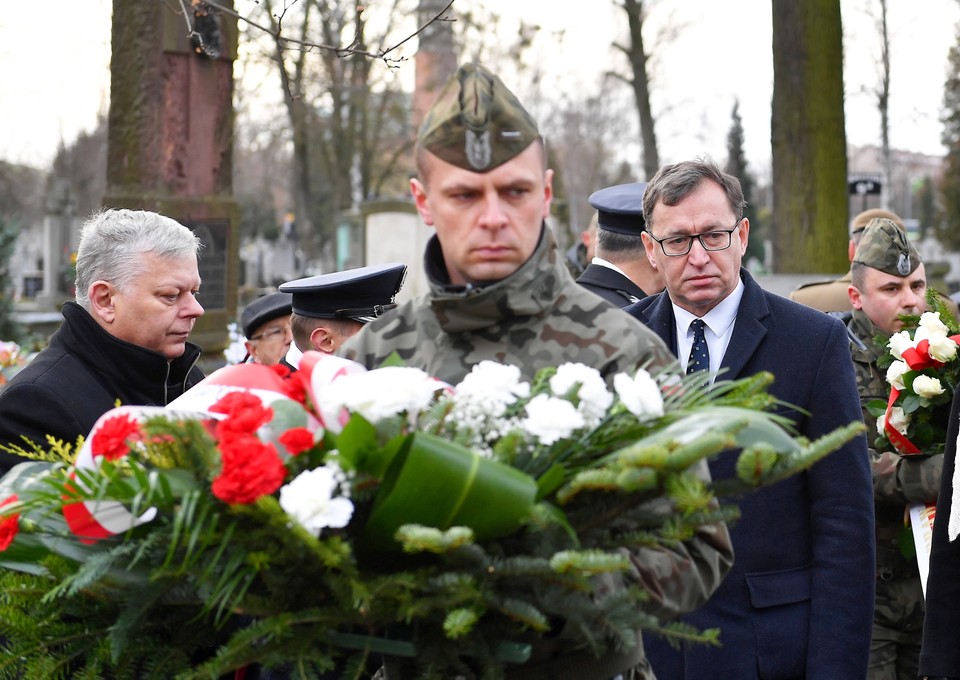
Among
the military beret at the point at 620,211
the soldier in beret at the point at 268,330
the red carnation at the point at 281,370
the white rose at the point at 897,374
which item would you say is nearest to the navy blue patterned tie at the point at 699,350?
the white rose at the point at 897,374

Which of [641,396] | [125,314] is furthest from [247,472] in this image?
[125,314]

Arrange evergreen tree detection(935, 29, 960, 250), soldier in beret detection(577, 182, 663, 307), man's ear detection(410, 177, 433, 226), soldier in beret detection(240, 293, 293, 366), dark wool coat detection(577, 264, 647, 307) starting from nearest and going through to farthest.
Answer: man's ear detection(410, 177, 433, 226) → dark wool coat detection(577, 264, 647, 307) → soldier in beret detection(577, 182, 663, 307) → soldier in beret detection(240, 293, 293, 366) → evergreen tree detection(935, 29, 960, 250)

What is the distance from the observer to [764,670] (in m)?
3.44

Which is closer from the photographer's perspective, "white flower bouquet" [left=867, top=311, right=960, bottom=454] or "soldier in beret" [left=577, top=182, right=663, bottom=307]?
"white flower bouquet" [left=867, top=311, right=960, bottom=454]

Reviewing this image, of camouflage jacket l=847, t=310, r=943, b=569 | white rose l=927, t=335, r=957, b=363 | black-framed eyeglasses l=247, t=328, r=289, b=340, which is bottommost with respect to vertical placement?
camouflage jacket l=847, t=310, r=943, b=569

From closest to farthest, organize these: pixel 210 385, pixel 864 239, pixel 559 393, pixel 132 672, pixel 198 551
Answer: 1. pixel 198 551
2. pixel 559 393
3. pixel 132 672
4. pixel 210 385
5. pixel 864 239

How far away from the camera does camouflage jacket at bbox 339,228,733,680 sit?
2395 mm

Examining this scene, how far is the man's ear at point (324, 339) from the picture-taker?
4574 millimetres

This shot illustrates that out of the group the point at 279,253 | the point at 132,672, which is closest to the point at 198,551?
the point at 132,672

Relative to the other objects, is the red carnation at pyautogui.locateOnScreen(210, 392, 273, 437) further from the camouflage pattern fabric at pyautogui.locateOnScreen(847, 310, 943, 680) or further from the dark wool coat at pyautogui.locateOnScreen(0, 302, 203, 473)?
the camouflage pattern fabric at pyautogui.locateOnScreen(847, 310, 943, 680)

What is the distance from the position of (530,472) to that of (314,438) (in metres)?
0.38

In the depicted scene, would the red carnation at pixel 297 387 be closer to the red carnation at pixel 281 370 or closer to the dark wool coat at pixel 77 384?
the red carnation at pixel 281 370

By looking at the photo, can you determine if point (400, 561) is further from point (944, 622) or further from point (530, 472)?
point (944, 622)

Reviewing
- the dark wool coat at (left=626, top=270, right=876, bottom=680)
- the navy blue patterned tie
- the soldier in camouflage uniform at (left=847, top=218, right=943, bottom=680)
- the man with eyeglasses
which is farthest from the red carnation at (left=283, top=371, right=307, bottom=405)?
the soldier in camouflage uniform at (left=847, top=218, right=943, bottom=680)
